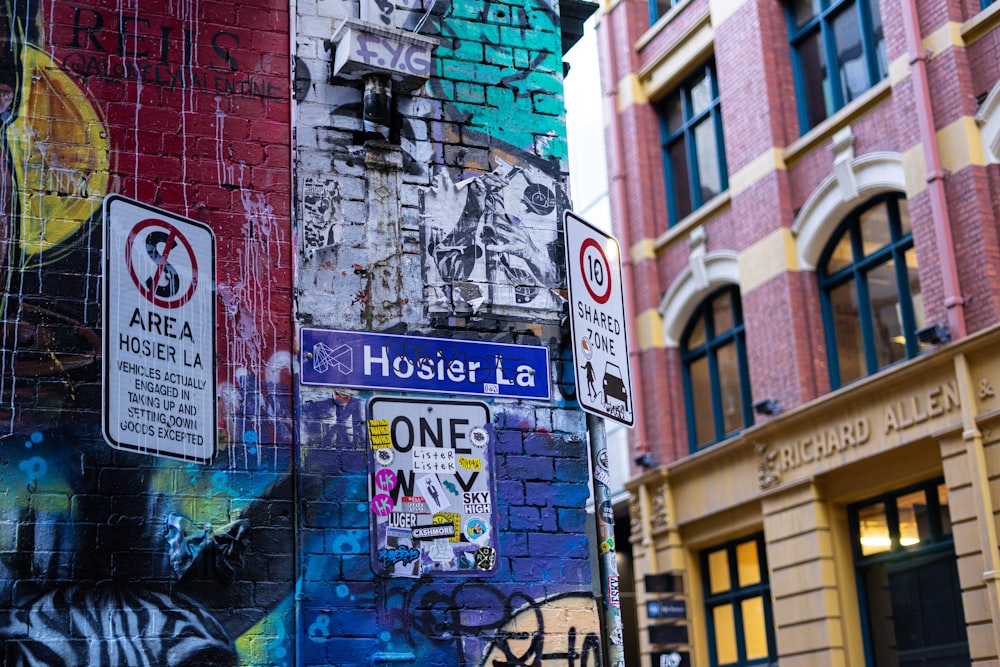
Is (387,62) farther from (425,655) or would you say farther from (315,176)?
(425,655)

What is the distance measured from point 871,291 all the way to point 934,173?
2.40 m

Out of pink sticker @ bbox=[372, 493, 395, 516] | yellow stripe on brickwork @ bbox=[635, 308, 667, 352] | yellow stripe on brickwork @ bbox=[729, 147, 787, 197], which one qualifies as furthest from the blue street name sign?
yellow stripe on brickwork @ bbox=[635, 308, 667, 352]

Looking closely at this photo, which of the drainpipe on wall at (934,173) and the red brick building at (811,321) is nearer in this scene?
the drainpipe on wall at (934,173)

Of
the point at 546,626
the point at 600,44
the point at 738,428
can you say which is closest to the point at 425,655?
the point at 546,626

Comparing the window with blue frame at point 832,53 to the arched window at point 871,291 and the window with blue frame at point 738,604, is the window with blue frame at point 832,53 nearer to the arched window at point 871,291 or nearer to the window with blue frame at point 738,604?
the arched window at point 871,291

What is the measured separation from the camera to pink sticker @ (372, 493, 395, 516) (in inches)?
307

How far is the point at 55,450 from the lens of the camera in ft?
23.5

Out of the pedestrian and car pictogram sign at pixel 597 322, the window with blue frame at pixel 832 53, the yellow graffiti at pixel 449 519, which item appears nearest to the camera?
the pedestrian and car pictogram sign at pixel 597 322

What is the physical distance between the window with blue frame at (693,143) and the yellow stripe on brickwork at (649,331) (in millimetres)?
1714

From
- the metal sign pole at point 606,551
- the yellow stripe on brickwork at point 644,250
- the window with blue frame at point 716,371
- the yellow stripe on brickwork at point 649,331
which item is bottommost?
the metal sign pole at point 606,551

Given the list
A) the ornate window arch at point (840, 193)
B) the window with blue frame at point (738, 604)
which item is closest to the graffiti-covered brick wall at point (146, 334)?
the ornate window arch at point (840, 193)

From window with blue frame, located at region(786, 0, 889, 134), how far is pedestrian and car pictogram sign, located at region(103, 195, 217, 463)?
1333cm

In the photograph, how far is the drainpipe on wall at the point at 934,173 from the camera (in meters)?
15.6

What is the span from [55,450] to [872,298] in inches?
524
